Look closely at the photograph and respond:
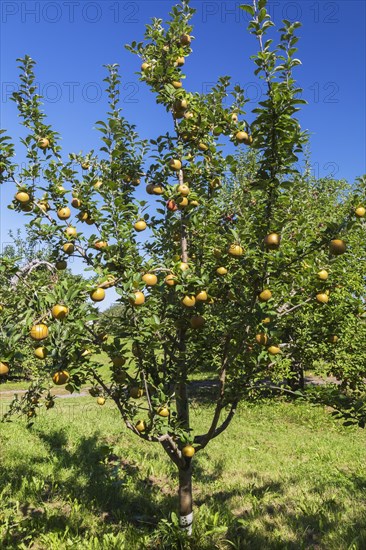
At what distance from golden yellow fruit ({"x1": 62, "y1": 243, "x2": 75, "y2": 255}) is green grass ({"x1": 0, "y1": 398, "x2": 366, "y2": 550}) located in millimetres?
2114

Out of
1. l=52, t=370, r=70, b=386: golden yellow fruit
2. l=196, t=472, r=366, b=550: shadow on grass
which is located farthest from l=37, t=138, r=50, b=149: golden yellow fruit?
l=196, t=472, r=366, b=550: shadow on grass

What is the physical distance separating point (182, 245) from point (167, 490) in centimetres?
429

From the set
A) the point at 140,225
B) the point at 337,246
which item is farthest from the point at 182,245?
the point at 337,246

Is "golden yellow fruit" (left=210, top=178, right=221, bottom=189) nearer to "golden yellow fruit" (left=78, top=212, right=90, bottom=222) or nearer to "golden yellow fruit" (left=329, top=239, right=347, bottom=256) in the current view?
"golden yellow fruit" (left=78, top=212, right=90, bottom=222)

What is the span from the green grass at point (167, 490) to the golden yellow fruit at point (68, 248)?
83.2 inches

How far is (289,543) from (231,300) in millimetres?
2991

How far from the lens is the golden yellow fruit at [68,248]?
379cm

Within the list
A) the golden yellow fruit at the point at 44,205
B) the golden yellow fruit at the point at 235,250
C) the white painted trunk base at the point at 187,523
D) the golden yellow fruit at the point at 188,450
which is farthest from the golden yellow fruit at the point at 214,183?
the white painted trunk base at the point at 187,523

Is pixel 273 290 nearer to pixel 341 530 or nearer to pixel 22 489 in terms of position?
pixel 341 530

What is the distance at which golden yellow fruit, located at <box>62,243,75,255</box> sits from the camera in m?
3.79

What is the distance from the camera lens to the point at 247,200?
4.70m

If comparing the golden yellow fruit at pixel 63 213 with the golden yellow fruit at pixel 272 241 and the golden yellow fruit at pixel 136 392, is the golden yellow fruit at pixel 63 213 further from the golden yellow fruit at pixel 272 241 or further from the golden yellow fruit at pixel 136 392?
the golden yellow fruit at pixel 272 241

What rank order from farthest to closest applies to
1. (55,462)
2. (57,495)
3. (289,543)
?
(55,462), (57,495), (289,543)

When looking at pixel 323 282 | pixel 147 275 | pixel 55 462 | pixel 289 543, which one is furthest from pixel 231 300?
pixel 55 462
